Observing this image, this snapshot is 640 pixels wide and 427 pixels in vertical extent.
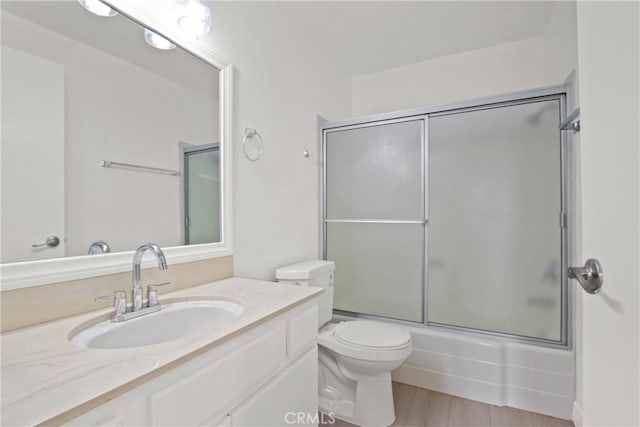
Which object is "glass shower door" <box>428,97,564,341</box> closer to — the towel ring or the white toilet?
the white toilet

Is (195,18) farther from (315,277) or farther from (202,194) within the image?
(315,277)

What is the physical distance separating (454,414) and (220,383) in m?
1.53

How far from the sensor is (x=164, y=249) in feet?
4.04

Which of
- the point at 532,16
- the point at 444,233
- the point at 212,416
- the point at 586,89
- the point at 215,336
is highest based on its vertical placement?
the point at 532,16

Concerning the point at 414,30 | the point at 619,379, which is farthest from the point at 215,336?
the point at 414,30

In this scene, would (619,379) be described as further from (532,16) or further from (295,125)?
(532,16)

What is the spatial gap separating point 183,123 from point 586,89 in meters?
1.39

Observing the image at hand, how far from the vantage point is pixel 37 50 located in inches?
35.9

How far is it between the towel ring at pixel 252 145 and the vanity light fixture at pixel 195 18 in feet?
1.60

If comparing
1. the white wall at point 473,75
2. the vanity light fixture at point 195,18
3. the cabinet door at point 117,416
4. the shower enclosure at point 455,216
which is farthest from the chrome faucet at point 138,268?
the white wall at point 473,75

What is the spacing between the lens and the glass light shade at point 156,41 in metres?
1.20

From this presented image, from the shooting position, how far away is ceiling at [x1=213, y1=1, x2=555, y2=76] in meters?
1.96

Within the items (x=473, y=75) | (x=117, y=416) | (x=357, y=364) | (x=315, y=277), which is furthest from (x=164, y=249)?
(x=473, y=75)

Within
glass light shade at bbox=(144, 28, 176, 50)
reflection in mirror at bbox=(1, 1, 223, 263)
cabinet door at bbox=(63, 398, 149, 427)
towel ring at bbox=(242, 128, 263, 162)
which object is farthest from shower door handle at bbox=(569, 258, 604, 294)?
glass light shade at bbox=(144, 28, 176, 50)
